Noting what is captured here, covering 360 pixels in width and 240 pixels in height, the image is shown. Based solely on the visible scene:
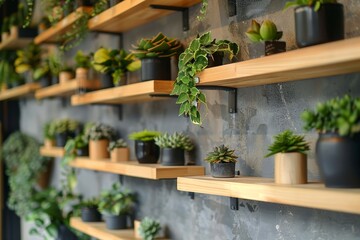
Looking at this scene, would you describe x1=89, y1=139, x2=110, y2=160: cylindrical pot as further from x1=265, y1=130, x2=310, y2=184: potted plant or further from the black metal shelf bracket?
x1=265, y1=130, x2=310, y2=184: potted plant

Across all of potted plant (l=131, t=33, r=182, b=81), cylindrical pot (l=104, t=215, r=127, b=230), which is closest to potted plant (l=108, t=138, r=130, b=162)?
cylindrical pot (l=104, t=215, r=127, b=230)

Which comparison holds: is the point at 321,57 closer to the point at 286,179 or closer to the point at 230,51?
the point at 286,179

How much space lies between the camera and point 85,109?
11.0ft

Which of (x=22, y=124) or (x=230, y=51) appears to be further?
(x=22, y=124)

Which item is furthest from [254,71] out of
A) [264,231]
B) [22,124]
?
[22,124]

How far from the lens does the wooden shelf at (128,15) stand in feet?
7.16

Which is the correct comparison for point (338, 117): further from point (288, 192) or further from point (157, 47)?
point (157, 47)

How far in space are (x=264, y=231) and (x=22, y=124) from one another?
3296mm

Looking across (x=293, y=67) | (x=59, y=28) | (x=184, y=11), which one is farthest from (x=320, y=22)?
(x=59, y=28)

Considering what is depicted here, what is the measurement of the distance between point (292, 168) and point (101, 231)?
1350mm

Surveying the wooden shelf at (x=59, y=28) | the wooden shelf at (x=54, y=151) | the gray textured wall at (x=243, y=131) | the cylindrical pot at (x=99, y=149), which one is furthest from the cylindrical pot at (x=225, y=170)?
the wooden shelf at (x=54, y=151)

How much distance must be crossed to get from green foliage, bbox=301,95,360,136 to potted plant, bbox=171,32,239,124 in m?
0.53

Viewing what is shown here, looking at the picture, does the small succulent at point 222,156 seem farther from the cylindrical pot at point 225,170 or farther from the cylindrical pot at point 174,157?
the cylindrical pot at point 174,157

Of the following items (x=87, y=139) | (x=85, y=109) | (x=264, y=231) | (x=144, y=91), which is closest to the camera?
(x=264, y=231)
